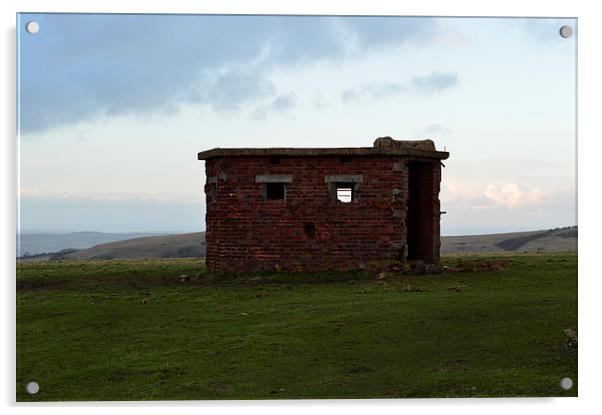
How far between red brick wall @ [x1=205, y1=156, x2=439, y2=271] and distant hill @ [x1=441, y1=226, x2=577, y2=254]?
26.5m

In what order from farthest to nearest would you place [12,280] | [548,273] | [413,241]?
[413,241]
[548,273]
[12,280]

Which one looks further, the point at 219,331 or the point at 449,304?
the point at 449,304

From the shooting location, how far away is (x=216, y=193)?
20.6m

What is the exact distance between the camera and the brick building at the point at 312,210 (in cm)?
1938

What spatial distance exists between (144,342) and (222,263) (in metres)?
7.12

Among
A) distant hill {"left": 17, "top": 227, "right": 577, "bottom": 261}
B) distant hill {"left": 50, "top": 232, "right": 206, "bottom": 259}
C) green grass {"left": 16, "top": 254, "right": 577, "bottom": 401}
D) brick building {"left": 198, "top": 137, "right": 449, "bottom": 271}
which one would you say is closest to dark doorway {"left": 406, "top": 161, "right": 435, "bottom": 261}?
brick building {"left": 198, "top": 137, "right": 449, "bottom": 271}

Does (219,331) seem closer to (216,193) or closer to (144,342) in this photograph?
(144,342)

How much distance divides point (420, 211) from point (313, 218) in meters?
3.84

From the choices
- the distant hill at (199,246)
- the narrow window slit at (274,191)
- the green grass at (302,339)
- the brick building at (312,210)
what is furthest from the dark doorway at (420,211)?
the distant hill at (199,246)

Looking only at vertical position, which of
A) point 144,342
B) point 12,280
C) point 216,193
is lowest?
point 144,342

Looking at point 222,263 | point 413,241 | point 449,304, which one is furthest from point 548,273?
point 222,263

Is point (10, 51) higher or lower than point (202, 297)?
higher

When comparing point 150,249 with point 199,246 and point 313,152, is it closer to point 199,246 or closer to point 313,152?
point 199,246

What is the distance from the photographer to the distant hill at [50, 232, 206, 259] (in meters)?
53.2
